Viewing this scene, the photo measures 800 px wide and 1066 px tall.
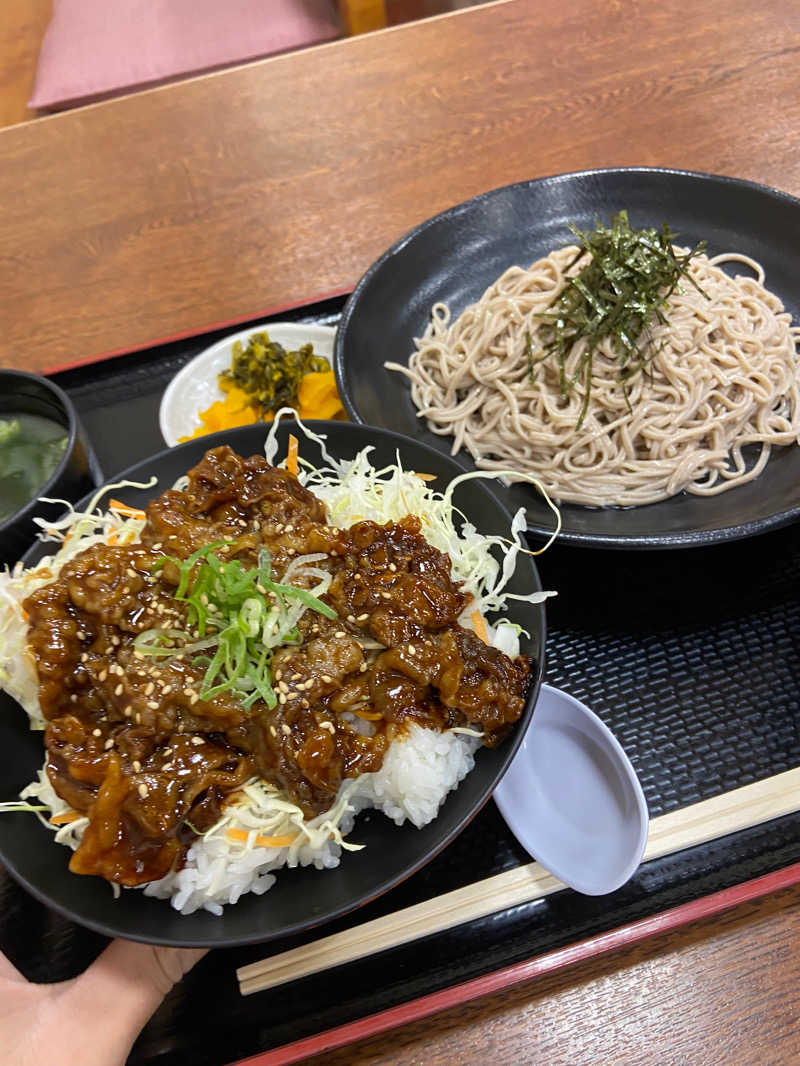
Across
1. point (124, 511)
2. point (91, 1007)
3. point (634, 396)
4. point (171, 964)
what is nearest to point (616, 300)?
point (634, 396)

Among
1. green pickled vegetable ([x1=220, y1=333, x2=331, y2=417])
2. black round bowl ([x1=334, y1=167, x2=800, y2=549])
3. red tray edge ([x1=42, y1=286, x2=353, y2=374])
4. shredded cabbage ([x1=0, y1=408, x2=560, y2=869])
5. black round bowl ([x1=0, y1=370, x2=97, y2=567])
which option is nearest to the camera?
shredded cabbage ([x1=0, y1=408, x2=560, y2=869])

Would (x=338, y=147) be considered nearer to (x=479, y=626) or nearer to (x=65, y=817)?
(x=479, y=626)

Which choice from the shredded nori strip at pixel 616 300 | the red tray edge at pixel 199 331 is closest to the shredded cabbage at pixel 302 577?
the shredded nori strip at pixel 616 300

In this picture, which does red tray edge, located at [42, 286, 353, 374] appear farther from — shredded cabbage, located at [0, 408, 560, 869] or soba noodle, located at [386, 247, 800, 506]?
shredded cabbage, located at [0, 408, 560, 869]

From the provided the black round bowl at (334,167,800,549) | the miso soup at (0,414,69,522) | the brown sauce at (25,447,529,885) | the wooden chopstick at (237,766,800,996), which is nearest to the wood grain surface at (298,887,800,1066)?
Result: the wooden chopstick at (237,766,800,996)

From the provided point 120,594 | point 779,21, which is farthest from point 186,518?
point 779,21

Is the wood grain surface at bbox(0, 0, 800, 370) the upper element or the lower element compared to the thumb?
upper
